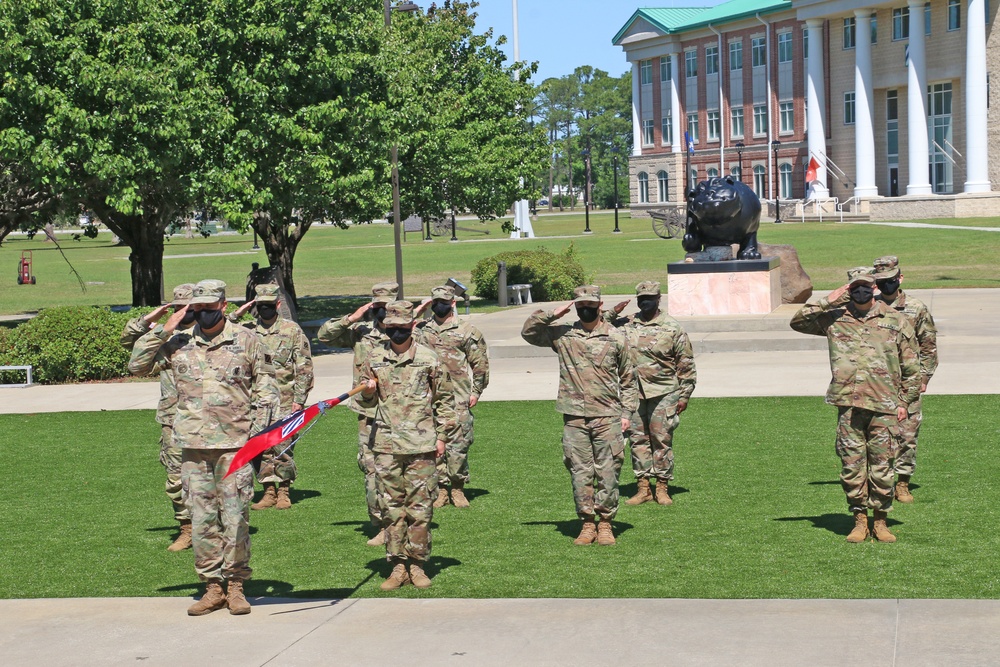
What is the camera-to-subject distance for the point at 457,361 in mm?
11898

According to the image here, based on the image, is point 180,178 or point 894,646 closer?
point 894,646

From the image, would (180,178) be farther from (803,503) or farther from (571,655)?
(571,655)

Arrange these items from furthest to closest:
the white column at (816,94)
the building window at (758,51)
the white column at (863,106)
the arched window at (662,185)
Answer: the arched window at (662,185) < the building window at (758,51) < the white column at (816,94) < the white column at (863,106)

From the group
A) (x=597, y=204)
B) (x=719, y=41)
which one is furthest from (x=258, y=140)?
(x=597, y=204)

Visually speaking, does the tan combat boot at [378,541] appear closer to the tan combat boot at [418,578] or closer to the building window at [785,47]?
the tan combat boot at [418,578]

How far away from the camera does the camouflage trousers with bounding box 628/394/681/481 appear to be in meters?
11.9

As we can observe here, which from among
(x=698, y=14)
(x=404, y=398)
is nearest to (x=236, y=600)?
(x=404, y=398)

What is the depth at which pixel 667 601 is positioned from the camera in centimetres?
881

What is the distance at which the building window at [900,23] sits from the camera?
82188 mm

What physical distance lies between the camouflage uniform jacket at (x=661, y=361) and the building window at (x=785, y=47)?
8331 cm

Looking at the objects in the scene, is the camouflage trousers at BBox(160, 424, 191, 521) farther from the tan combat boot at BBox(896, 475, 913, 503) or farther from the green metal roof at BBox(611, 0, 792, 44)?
the green metal roof at BBox(611, 0, 792, 44)

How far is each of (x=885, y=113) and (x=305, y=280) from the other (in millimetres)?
47334

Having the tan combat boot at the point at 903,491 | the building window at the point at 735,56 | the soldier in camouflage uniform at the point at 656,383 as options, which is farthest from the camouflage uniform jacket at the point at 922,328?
the building window at the point at 735,56

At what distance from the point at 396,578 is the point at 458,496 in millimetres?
2943
